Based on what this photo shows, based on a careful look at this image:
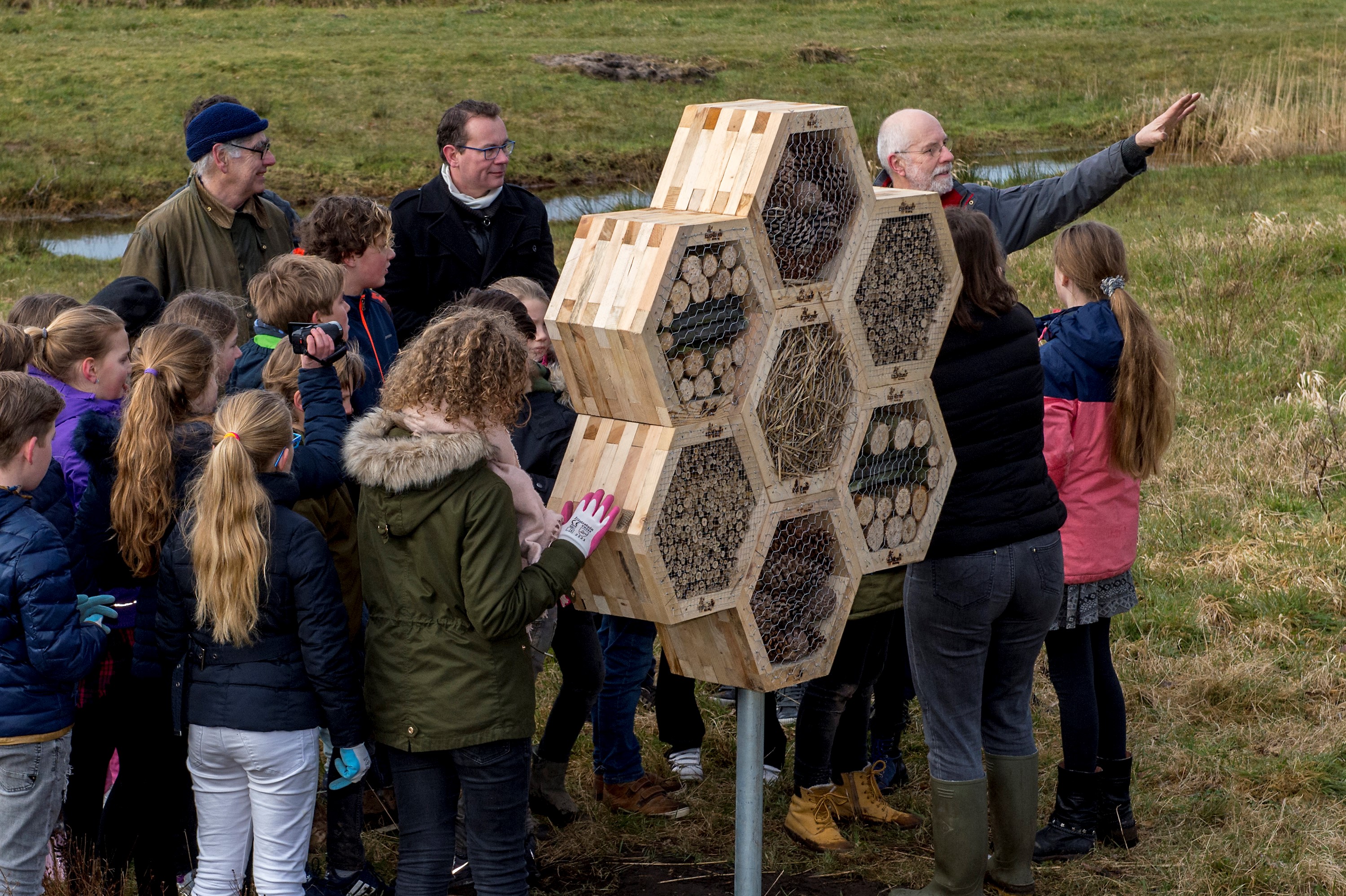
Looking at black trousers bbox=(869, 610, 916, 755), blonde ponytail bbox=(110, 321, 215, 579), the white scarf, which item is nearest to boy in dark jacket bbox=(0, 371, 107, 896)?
blonde ponytail bbox=(110, 321, 215, 579)

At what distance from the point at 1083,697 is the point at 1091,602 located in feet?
1.02

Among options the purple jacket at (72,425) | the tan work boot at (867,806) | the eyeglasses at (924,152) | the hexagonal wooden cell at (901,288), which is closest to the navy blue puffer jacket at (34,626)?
the purple jacket at (72,425)

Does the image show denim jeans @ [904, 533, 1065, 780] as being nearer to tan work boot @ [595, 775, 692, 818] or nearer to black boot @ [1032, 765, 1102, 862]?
black boot @ [1032, 765, 1102, 862]

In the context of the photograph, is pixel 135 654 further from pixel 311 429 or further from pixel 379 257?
pixel 379 257

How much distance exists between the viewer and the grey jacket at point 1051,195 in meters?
5.00

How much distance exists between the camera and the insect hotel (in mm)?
3133

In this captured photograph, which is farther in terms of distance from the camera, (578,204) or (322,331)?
(578,204)

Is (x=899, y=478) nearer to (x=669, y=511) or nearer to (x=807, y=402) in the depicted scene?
(x=807, y=402)

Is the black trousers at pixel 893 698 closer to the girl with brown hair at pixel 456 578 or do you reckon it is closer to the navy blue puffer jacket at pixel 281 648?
the girl with brown hair at pixel 456 578

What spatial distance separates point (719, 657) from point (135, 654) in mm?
1609

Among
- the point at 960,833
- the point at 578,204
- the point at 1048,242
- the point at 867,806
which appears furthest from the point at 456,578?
the point at 578,204

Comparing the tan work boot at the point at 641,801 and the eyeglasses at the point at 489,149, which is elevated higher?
the eyeglasses at the point at 489,149

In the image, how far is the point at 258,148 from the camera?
5.26 metres

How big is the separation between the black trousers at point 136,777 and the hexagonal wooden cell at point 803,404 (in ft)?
6.24
